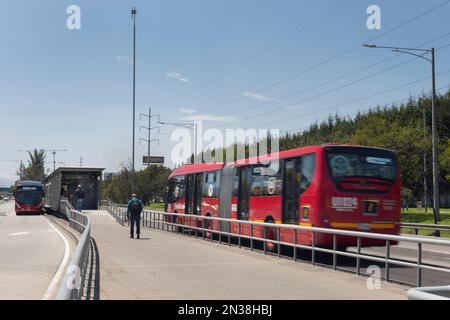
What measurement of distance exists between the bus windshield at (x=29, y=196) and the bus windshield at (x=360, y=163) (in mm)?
42964

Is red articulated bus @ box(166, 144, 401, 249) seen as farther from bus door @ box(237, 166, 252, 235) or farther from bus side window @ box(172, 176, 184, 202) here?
bus side window @ box(172, 176, 184, 202)

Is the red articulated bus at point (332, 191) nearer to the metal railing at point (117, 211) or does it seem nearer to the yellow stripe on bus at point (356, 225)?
the yellow stripe on bus at point (356, 225)

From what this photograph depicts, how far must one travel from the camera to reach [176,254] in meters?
16.6

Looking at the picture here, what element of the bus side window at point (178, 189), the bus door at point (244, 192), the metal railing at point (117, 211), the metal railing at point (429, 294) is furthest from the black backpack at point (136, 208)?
the metal railing at point (429, 294)

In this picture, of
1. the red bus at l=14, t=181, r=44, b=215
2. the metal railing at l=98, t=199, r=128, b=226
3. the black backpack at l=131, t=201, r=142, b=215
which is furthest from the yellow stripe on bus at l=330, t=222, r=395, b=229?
the red bus at l=14, t=181, r=44, b=215

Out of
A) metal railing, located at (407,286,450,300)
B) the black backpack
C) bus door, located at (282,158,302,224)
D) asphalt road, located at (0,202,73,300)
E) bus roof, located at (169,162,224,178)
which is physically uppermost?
bus roof, located at (169,162,224,178)

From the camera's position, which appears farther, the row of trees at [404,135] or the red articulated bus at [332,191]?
the row of trees at [404,135]

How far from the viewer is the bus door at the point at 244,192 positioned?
21500 millimetres

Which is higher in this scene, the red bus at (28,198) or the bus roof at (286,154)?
the bus roof at (286,154)

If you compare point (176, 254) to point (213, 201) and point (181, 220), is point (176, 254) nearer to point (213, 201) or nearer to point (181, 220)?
point (213, 201)

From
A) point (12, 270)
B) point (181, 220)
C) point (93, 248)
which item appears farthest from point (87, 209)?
point (12, 270)

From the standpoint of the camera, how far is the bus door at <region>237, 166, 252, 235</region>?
846 inches

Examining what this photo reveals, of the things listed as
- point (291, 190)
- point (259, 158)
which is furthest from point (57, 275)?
point (259, 158)

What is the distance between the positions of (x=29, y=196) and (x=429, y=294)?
5333 cm
